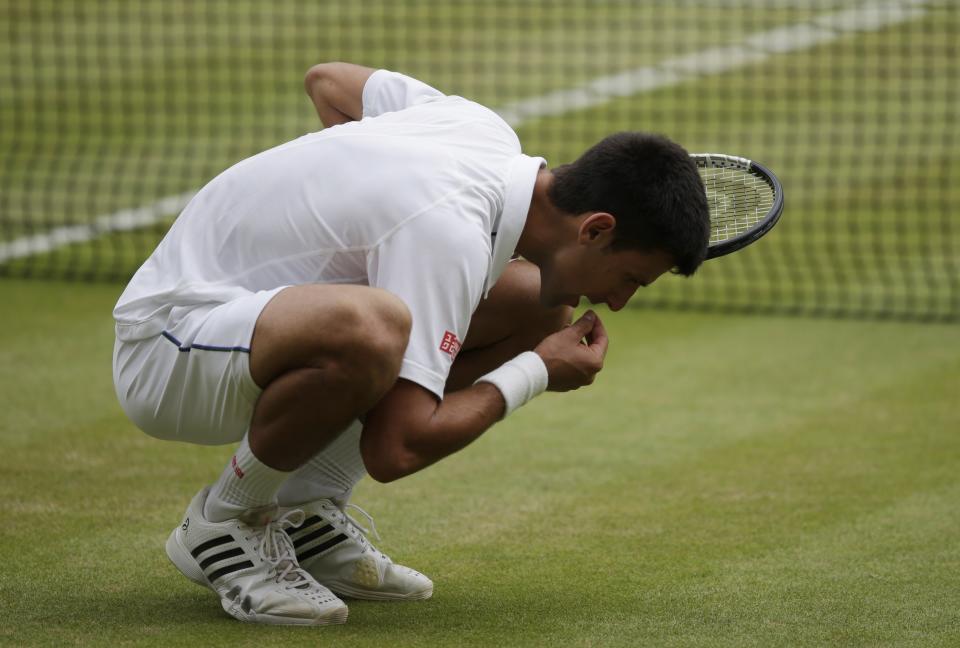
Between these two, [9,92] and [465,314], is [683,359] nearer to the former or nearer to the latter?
[465,314]

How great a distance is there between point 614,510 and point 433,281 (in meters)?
1.40

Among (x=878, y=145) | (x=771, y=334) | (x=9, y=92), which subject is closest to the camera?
(x=771, y=334)

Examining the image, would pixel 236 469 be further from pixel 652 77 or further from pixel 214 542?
pixel 652 77

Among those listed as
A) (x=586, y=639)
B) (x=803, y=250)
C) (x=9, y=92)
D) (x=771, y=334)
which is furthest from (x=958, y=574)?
(x=9, y=92)

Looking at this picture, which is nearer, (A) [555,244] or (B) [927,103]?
(A) [555,244]

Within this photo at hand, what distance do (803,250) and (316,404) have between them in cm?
Answer: 571

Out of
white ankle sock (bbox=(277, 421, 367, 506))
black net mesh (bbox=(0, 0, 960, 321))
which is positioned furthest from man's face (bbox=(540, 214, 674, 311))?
black net mesh (bbox=(0, 0, 960, 321))

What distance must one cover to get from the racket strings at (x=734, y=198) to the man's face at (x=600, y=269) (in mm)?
492

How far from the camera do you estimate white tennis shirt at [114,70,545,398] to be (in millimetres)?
2930

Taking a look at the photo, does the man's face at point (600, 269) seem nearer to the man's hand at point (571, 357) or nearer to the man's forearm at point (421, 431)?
the man's hand at point (571, 357)

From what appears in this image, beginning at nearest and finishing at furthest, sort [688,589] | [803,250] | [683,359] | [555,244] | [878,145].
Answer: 1. [555,244]
2. [688,589]
3. [683,359]
4. [803,250]
5. [878,145]

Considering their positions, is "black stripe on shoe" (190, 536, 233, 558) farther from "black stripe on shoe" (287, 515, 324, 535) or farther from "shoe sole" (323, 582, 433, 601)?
"shoe sole" (323, 582, 433, 601)

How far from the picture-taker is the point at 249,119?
11.0 meters

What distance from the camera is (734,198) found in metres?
3.66
